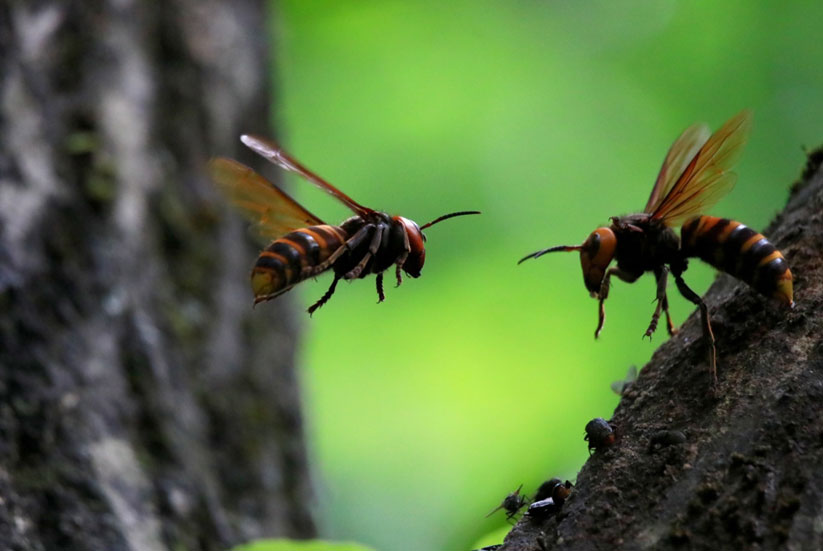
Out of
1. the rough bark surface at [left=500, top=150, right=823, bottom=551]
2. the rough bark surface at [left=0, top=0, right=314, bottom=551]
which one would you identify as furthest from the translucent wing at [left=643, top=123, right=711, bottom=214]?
the rough bark surface at [left=0, top=0, right=314, bottom=551]

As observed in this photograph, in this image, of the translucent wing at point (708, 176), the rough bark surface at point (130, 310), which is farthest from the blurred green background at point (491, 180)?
the translucent wing at point (708, 176)

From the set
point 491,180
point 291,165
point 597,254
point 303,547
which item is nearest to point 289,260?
point 291,165

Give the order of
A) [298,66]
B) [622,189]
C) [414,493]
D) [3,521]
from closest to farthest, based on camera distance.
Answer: [3,521] → [414,493] → [622,189] → [298,66]

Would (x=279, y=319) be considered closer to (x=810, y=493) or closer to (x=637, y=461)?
(x=637, y=461)

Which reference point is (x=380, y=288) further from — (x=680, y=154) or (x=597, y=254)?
(x=680, y=154)

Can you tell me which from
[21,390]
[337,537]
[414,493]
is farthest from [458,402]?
[21,390]
